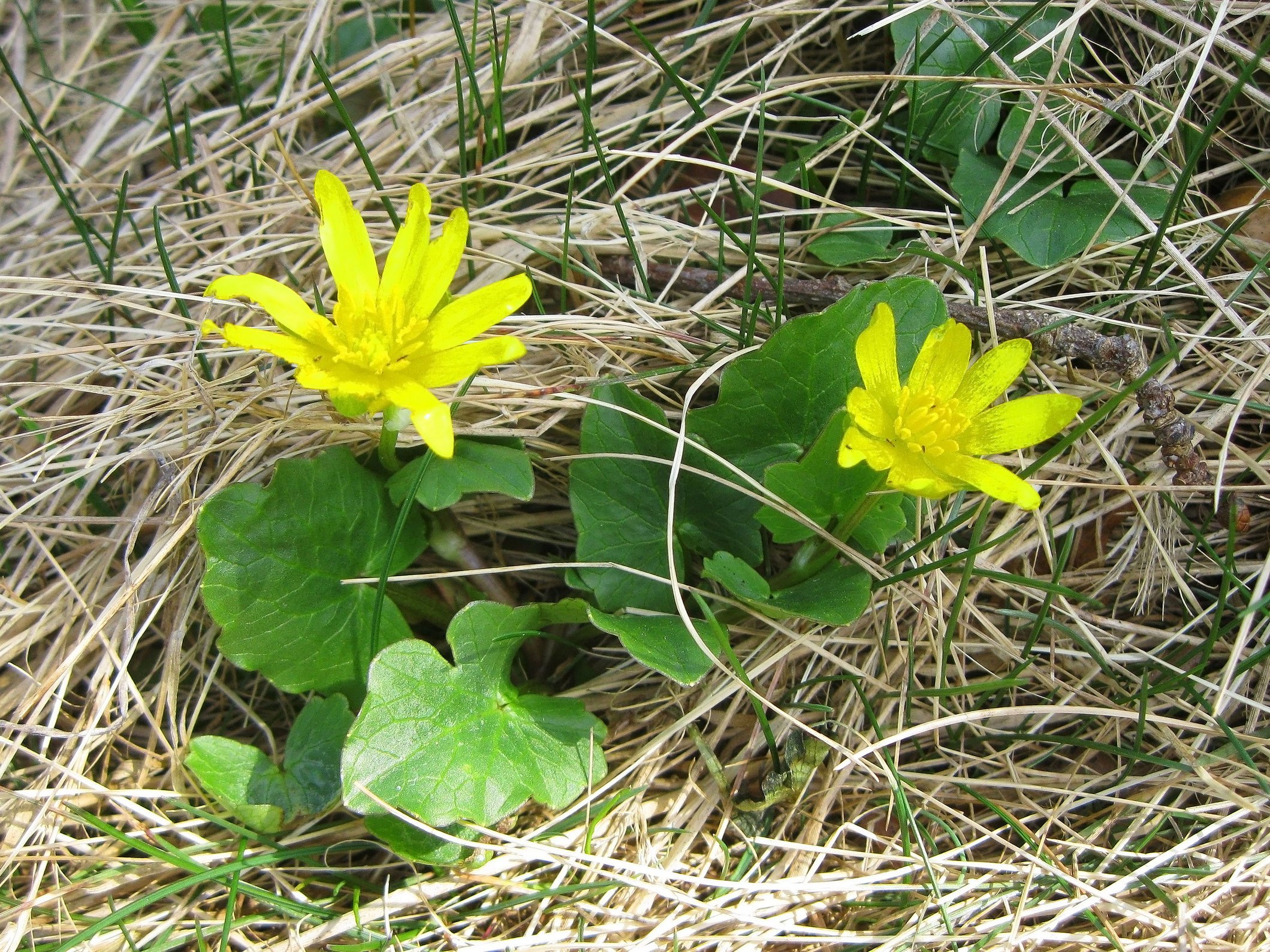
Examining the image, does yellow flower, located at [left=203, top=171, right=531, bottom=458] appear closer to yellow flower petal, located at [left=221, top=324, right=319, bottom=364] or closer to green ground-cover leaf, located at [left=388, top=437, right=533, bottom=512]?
yellow flower petal, located at [left=221, top=324, right=319, bottom=364]

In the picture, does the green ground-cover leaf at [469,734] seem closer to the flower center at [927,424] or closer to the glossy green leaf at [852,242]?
the flower center at [927,424]

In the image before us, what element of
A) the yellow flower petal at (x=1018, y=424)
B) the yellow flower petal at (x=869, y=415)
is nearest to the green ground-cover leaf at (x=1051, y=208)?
the yellow flower petal at (x=1018, y=424)

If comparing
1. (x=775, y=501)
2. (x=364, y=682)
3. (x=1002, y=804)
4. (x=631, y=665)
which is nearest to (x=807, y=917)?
(x=1002, y=804)

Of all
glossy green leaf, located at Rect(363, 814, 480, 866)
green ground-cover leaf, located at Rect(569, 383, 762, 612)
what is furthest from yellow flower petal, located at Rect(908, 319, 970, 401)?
glossy green leaf, located at Rect(363, 814, 480, 866)

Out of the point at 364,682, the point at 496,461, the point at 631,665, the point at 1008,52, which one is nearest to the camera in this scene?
the point at 496,461

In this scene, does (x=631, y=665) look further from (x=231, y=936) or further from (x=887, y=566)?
(x=231, y=936)

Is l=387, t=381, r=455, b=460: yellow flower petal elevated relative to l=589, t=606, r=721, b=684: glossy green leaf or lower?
elevated
